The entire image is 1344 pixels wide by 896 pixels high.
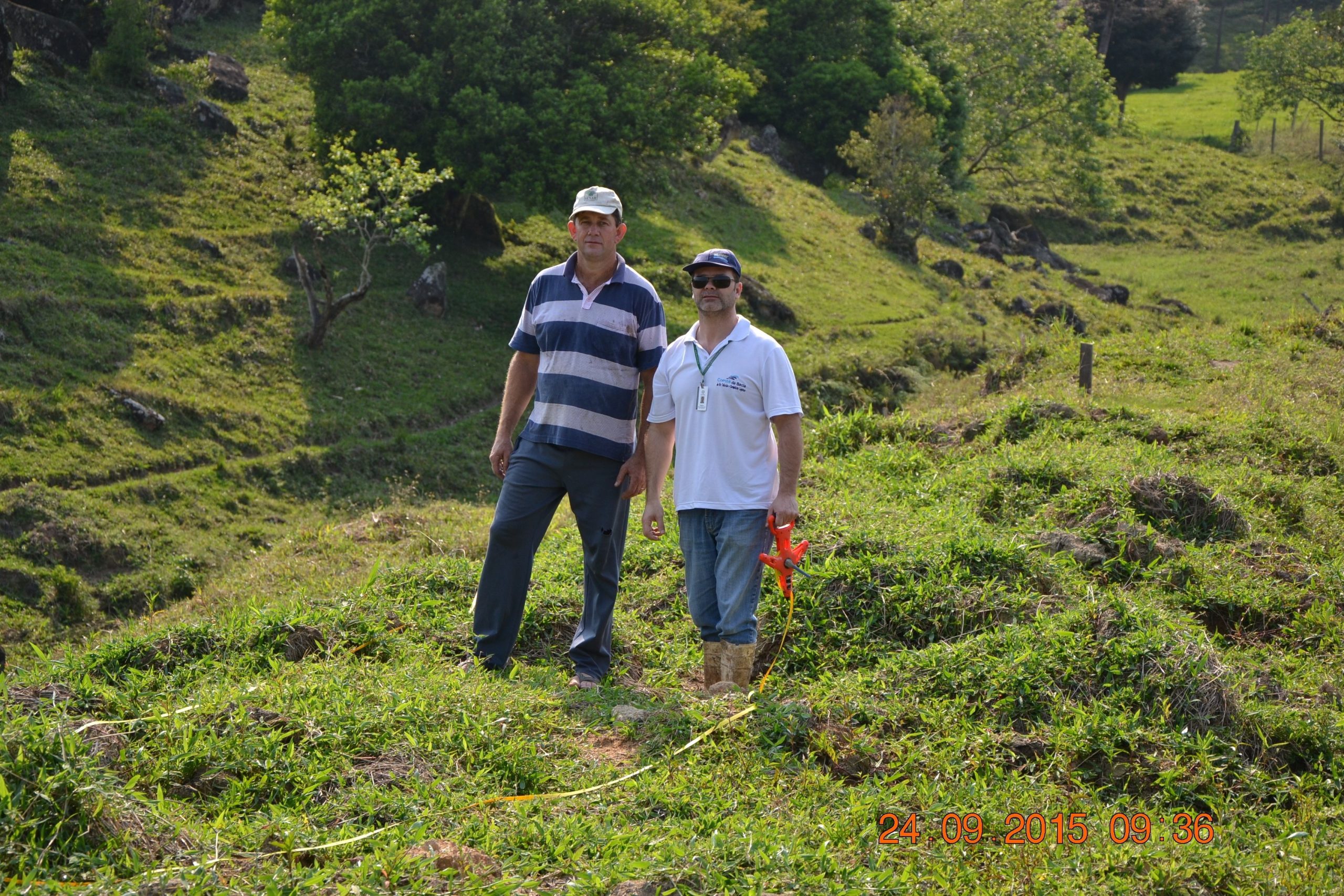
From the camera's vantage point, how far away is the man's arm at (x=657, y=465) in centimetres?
569

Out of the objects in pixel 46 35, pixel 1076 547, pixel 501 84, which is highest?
pixel 46 35

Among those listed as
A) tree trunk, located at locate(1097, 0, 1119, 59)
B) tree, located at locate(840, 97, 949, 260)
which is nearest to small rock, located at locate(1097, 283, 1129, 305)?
tree, located at locate(840, 97, 949, 260)

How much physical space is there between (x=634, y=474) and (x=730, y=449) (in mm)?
676

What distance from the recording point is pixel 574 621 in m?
6.79

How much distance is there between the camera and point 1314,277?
3134 centimetres

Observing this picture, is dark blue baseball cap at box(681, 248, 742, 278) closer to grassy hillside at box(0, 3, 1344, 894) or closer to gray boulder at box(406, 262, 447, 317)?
grassy hillside at box(0, 3, 1344, 894)

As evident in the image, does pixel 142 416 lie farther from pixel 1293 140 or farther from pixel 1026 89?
pixel 1293 140

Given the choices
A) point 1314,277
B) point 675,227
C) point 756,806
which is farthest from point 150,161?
point 1314,277

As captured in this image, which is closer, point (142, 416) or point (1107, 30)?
point (142, 416)

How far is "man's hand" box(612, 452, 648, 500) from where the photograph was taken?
598 cm

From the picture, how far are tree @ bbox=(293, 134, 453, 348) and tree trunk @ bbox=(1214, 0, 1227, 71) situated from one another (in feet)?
203

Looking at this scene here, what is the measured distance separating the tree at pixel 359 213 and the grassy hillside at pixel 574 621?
62 cm

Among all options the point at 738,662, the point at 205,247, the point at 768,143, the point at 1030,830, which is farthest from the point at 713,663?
the point at 768,143

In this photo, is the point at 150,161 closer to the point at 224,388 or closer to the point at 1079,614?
the point at 224,388
